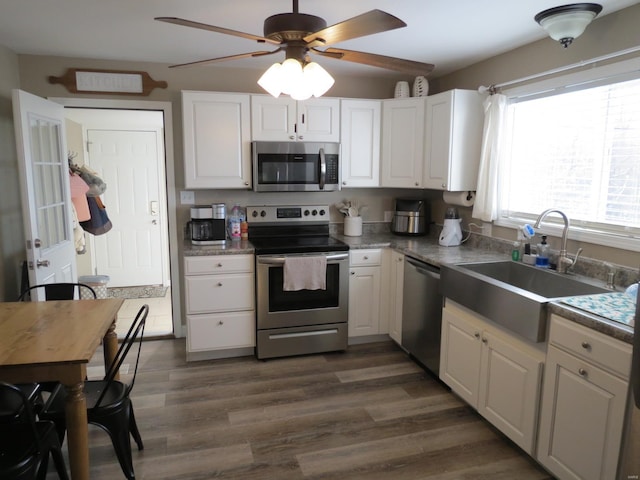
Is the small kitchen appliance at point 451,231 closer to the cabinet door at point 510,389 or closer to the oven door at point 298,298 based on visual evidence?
the oven door at point 298,298

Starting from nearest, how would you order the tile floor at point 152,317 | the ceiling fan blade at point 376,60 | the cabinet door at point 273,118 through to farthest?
the ceiling fan blade at point 376,60, the cabinet door at point 273,118, the tile floor at point 152,317

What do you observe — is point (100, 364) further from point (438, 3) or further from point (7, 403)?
point (438, 3)

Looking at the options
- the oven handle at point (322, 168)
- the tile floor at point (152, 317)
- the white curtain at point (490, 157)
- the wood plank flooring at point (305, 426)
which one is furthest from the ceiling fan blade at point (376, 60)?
the tile floor at point (152, 317)

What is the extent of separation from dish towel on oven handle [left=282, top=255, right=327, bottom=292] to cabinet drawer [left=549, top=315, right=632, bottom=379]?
1.70 m

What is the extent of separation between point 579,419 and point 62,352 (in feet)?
7.01

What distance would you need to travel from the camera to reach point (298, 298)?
11.1 ft

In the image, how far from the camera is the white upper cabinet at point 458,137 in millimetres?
3227

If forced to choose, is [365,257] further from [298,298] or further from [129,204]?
[129,204]

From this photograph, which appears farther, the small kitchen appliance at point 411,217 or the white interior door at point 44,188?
the small kitchen appliance at point 411,217

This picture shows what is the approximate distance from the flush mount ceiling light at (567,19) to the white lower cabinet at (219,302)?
7.76 feet

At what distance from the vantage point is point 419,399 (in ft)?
9.22

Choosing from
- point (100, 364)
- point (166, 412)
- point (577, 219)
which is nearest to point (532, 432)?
point (577, 219)

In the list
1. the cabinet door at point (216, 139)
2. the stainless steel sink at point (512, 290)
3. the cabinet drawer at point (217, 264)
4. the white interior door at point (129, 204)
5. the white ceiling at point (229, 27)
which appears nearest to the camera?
the stainless steel sink at point (512, 290)

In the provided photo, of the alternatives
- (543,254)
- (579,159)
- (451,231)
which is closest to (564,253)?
(543,254)
